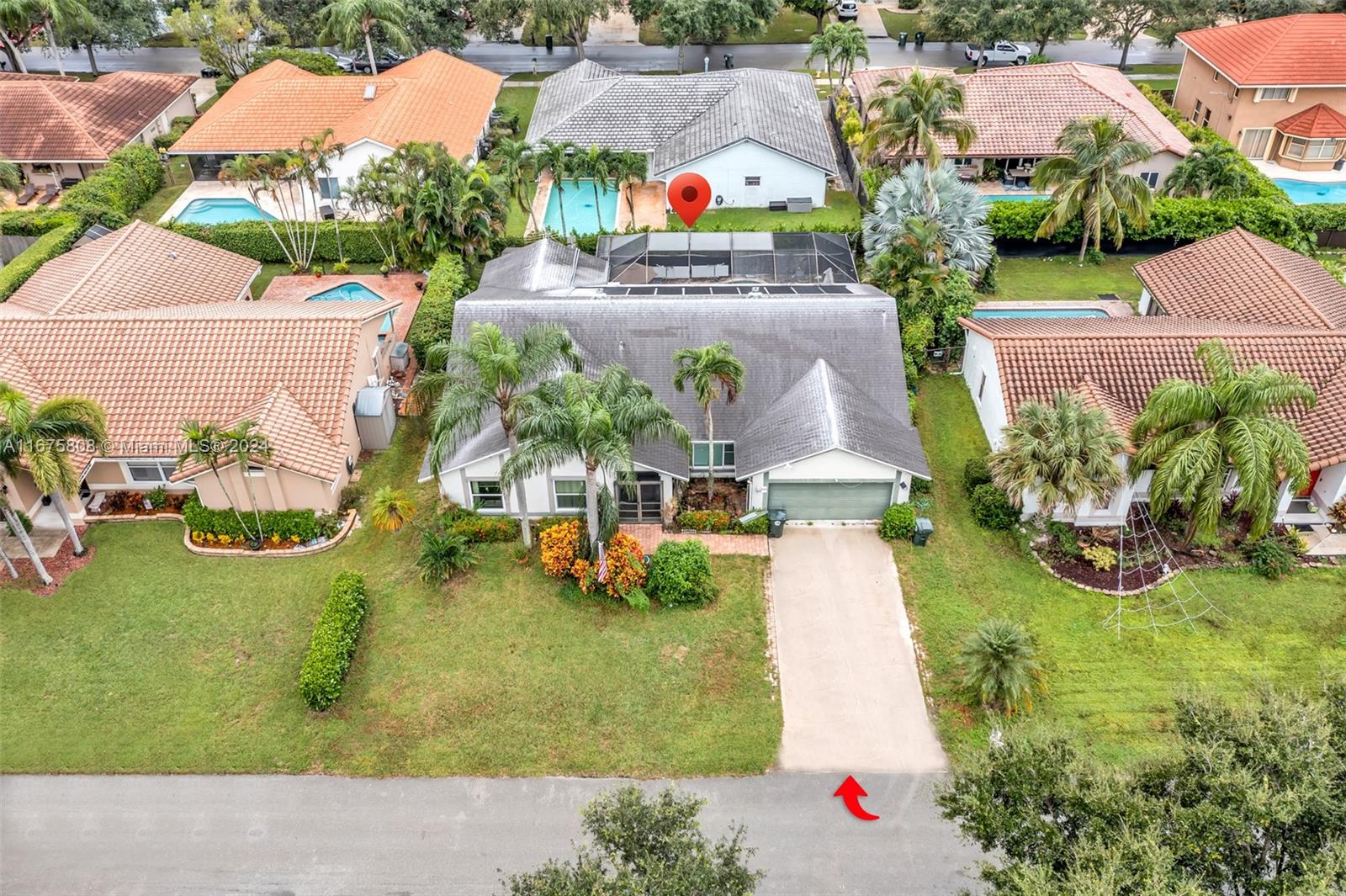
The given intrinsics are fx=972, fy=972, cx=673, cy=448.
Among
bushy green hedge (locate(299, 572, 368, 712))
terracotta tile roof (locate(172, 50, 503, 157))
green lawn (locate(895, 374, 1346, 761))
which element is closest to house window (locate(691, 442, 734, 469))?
green lawn (locate(895, 374, 1346, 761))

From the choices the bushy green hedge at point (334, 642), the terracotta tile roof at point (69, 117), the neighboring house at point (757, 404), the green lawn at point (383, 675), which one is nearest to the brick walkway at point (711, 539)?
the green lawn at point (383, 675)

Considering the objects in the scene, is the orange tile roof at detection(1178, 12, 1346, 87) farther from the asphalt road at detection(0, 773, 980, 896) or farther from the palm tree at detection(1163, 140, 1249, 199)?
the asphalt road at detection(0, 773, 980, 896)

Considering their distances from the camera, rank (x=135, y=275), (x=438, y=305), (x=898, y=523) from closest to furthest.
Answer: (x=898, y=523) → (x=135, y=275) → (x=438, y=305)

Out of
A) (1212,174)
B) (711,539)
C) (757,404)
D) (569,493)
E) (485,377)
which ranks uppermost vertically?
(485,377)

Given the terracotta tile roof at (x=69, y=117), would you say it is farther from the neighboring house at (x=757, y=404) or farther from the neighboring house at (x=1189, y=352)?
the neighboring house at (x=1189, y=352)

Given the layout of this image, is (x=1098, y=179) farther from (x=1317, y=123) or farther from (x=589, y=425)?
(x=589, y=425)

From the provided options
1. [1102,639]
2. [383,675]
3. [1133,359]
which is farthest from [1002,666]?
[383,675]
